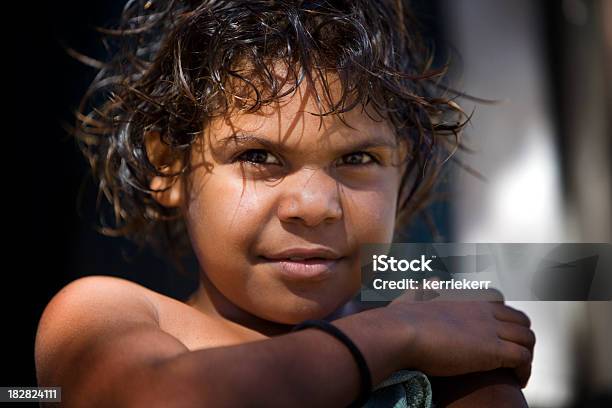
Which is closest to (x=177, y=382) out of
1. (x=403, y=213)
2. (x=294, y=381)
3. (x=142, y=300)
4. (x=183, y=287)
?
(x=294, y=381)

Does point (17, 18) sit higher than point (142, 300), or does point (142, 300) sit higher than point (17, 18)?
point (17, 18)

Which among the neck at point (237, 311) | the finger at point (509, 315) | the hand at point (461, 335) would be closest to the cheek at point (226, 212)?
→ the neck at point (237, 311)

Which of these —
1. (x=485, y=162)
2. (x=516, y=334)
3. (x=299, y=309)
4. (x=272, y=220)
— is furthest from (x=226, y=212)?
(x=485, y=162)

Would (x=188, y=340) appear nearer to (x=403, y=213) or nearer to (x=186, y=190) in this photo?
(x=186, y=190)

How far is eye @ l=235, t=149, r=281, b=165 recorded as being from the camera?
1.03 meters

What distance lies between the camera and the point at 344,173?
1.05 metres

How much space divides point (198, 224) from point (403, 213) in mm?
504

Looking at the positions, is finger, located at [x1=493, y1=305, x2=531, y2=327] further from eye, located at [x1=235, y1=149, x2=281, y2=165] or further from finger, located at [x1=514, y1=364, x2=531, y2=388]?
eye, located at [x1=235, y1=149, x2=281, y2=165]

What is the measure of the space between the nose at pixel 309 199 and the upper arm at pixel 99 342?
22 centimetres

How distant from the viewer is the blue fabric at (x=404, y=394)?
2.97ft

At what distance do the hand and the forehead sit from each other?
0.24 metres

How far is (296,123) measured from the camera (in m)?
1.00

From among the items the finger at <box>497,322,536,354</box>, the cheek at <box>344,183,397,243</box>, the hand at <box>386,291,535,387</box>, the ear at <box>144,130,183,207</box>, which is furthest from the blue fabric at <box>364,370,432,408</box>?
the ear at <box>144,130,183,207</box>

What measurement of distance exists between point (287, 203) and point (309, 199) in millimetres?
30
